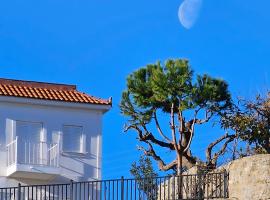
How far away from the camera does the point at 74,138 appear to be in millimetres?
48500

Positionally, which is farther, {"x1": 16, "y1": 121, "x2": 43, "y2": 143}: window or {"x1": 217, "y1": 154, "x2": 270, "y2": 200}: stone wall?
{"x1": 16, "y1": 121, "x2": 43, "y2": 143}: window

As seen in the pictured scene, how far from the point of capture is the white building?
46.7m

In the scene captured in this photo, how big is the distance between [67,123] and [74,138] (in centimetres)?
74

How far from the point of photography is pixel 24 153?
46.7 meters

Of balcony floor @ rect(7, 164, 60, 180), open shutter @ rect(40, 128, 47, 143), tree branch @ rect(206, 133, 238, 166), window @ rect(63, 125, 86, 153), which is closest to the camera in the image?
tree branch @ rect(206, 133, 238, 166)

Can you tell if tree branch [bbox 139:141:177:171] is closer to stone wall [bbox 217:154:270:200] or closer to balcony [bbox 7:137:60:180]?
balcony [bbox 7:137:60:180]

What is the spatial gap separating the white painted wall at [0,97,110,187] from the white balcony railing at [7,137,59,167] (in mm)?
381

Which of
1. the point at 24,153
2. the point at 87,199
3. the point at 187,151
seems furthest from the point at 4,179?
the point at 187,151

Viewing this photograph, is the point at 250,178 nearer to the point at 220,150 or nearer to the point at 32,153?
the point at 220,150

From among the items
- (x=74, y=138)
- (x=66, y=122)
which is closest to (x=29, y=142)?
(x=66, y=122)

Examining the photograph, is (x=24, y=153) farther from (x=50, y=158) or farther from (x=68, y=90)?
(x=68, y=90)

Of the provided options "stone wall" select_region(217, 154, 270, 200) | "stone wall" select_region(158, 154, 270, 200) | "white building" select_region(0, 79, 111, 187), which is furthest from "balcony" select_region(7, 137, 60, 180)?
"stone wall" select_region(217, 154, 270, 200)

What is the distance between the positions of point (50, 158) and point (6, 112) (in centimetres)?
261

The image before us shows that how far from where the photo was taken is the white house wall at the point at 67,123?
4725cm
